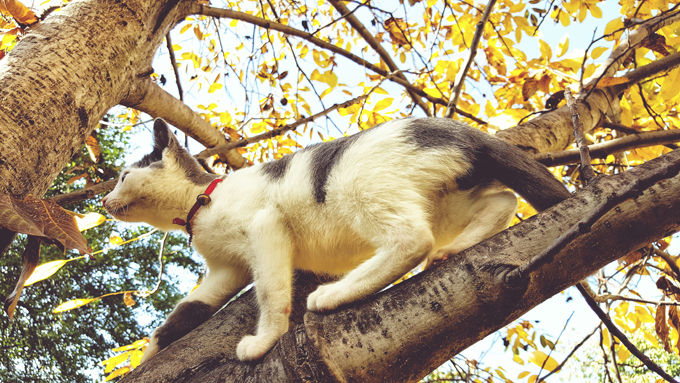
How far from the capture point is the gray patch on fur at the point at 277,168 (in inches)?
80.5

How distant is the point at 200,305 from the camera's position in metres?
2.13

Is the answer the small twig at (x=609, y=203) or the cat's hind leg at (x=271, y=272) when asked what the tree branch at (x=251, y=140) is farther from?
the small twig at (x=609, y=203)

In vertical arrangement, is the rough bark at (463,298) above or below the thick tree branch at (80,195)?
below

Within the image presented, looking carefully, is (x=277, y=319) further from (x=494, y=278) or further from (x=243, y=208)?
(x=494, y=278)

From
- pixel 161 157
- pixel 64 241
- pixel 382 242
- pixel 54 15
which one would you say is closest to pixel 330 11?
pixel 161 157

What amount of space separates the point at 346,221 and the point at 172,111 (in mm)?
1640

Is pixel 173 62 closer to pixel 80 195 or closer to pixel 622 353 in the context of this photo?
pixel 80 195

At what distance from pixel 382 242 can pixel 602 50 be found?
1649 millimetres

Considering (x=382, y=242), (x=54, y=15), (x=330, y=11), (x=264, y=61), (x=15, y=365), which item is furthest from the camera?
(x=15, y=365)

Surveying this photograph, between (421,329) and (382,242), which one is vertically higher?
(382,242)

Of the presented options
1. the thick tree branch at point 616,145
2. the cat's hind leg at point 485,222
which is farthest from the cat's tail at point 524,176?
the thick tree branch at point 616,145

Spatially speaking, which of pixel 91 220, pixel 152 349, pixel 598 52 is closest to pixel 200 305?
pixel 152 349

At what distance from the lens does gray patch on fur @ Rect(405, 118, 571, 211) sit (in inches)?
59.9

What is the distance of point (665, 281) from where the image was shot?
2.04 metres
